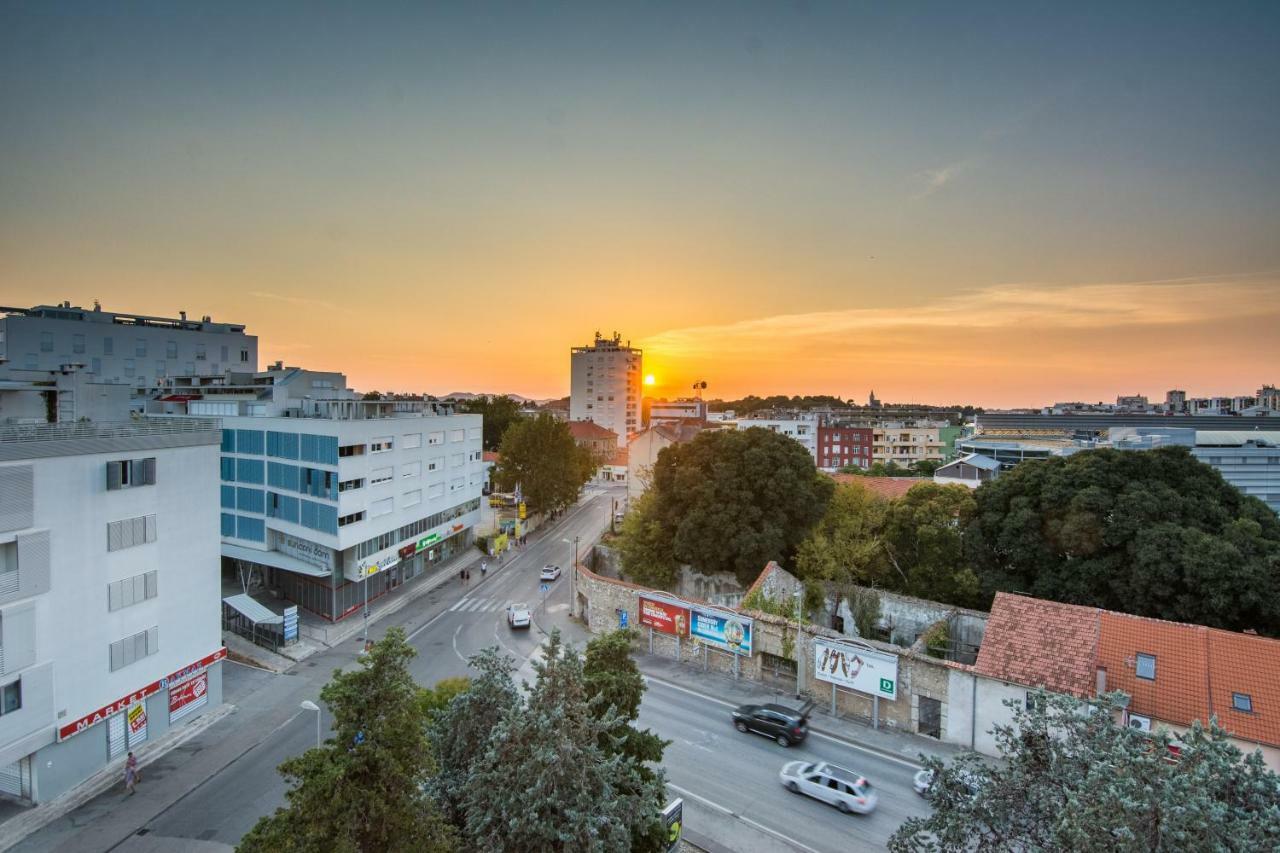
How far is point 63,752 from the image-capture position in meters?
19.7

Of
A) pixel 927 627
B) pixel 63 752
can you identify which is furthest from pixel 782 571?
pixel 63 752

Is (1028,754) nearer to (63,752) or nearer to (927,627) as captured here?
(927,627)

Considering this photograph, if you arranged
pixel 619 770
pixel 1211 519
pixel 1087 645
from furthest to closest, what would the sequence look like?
pixel 1211 519 < pixel 1087 645 < pixel 619 770

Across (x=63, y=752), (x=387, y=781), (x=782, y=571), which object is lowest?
(x=63, y=752)

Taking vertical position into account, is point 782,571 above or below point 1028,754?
below

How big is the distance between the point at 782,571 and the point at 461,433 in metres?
25.9

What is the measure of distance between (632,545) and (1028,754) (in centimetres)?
2756

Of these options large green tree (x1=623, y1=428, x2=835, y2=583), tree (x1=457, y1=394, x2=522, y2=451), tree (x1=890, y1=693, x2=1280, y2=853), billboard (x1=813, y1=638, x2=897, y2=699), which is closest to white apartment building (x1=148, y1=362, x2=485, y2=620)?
large green tree (x1=623, y1=428, x2=835, y2=583)

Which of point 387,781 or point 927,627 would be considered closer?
point 387,781

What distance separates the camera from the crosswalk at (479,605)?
3825cm

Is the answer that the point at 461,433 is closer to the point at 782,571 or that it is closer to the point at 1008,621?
the point at 782,571

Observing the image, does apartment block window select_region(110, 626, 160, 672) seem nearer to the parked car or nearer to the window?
the window

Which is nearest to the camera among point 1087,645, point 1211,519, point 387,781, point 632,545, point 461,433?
point 387,781

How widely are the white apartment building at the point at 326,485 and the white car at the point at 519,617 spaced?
870 cm
